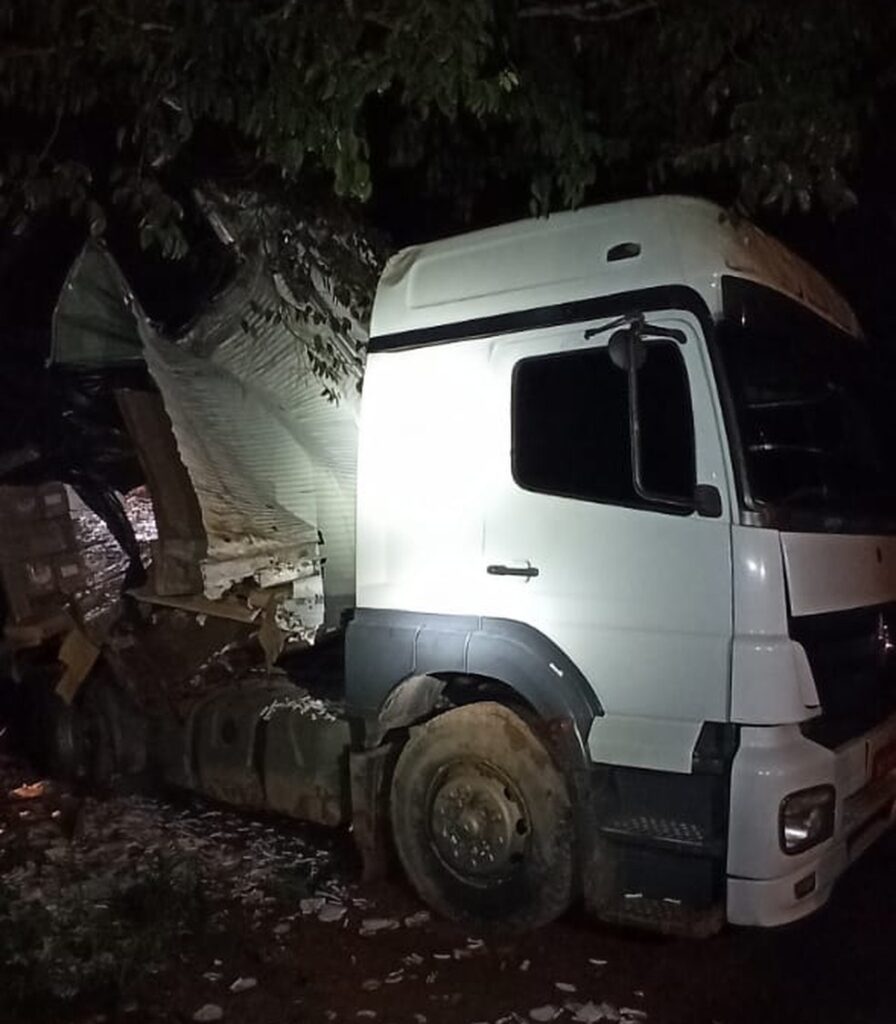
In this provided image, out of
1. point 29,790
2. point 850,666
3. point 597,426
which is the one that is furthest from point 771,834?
point 29,790

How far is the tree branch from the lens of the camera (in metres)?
6.29

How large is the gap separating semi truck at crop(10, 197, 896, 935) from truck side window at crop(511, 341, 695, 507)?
0.01m

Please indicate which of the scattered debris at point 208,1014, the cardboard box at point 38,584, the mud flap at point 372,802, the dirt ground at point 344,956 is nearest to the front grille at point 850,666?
the dirt ground at point 344,956

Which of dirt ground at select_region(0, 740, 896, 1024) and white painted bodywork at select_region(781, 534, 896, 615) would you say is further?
dirt ground at select_region(0, 740, 896, 1024)

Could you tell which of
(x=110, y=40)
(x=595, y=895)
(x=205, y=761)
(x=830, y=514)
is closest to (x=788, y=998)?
(x=595, y=895)

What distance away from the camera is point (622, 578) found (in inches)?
180

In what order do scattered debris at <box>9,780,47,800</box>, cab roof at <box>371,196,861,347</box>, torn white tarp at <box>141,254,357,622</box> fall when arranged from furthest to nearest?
scattered debris at <box>9,780,47,800</box> < torn white tarp at <box>141,254,357,622</box> < cab roof at <box>371,196,861,347</box>

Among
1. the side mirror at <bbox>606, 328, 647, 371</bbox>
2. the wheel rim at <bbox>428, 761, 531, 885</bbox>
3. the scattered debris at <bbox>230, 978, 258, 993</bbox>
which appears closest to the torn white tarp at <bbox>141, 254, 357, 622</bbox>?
the wheel rim at <bbox>428, 761, 531, 885</bbox>

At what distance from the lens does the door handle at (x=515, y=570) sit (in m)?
4.79

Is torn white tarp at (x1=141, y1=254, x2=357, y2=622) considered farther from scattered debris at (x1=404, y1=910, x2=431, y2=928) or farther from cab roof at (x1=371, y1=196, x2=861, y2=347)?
scattered debris at (x1=404, y1=910, x2=431, y2=928)

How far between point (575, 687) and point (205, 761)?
2.59 metres

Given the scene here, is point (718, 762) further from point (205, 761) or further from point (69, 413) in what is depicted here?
point (69, 413)

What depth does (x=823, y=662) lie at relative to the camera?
4492 millimetres

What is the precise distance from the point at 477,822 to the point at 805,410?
216 cm
